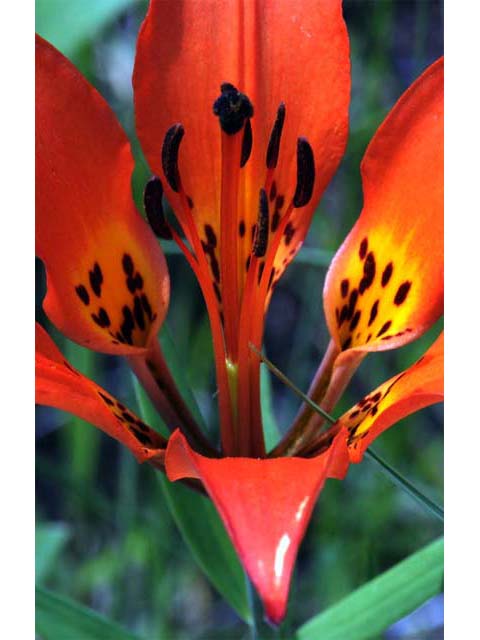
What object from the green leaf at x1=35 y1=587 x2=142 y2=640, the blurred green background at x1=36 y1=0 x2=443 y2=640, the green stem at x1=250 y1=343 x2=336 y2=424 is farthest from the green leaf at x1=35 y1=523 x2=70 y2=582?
the green stem at x1=250 y1=343 x2=336 y2=424

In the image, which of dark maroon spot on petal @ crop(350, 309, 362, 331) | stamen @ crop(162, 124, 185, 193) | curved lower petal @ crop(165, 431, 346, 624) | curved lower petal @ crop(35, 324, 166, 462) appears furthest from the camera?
dark maroon spot on petal @ crop(350, 309, 362, 331)

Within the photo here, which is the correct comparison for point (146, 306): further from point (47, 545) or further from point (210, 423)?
point (47, 545)

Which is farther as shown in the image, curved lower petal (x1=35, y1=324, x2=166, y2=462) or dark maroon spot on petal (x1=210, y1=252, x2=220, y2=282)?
dark maroon spot on petal (x1=210, y1=252, x2=220, y2=282)

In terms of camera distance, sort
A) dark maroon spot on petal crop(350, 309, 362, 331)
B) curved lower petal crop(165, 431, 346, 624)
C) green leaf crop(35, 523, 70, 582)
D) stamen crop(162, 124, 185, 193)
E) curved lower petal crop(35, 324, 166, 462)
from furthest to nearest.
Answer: green leaf crop(35, 523, 70, 582) < dark maroon spot on petal crop(350, 309, 362, 331) < stamen crop(162, 124, 185, 193) < curved lower petal crop(35, 324, 166, 462) < curved lower petal crop(165, 431, 346, 624)

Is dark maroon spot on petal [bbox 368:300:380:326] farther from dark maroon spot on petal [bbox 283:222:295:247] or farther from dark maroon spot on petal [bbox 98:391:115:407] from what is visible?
dark maroon spot on petal [bbox 98:391:115:407]

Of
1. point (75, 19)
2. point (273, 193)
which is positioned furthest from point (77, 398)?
point (75, 19)
